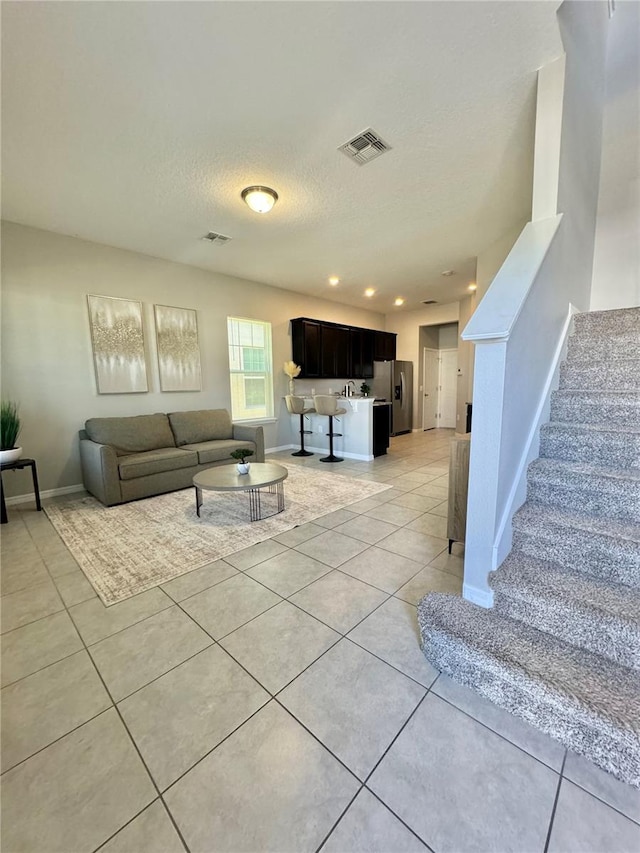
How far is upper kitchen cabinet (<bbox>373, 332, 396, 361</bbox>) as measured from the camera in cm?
764

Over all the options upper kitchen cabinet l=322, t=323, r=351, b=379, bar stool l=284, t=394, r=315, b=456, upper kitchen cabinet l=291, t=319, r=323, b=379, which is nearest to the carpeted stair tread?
bar stool l=284, t=394, r=315, b=456

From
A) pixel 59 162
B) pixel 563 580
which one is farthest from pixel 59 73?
pixel 563 580

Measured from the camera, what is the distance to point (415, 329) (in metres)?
8.16

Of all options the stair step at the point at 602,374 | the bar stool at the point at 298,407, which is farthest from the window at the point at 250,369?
the stair step at the point at 602,374

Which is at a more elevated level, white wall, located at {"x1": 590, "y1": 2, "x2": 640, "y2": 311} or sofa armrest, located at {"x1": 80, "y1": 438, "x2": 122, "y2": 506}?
white wall, located at {"x1": 590, "y1": 2, "x2": 640, "y2": 311}

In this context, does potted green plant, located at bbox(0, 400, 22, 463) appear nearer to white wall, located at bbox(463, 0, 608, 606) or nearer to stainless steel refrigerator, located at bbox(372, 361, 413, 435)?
white wall, located at bbox(463, 0, 608, 606)

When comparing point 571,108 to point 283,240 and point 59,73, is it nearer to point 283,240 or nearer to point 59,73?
point 283,240

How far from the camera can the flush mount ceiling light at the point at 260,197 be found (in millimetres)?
2934

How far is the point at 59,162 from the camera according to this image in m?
2.55

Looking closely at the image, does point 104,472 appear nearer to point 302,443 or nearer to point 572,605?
point 302,443

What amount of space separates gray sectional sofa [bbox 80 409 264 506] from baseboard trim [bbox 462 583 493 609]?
10.7 ft

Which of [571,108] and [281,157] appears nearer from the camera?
[571,108]

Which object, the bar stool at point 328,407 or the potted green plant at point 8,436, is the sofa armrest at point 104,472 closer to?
the potted green plant at point 8,436

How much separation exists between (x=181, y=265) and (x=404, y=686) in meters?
5.27
